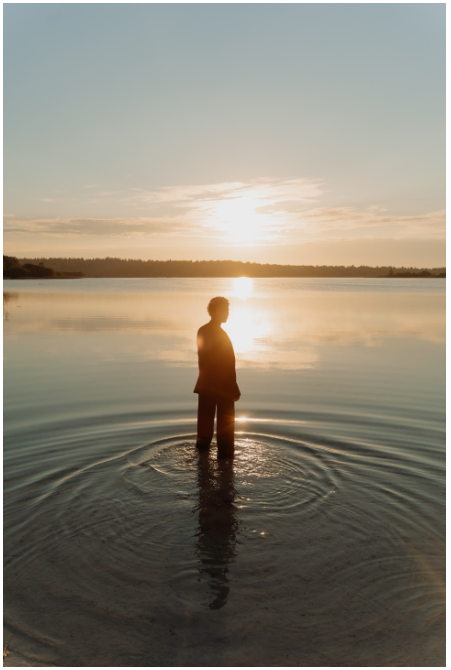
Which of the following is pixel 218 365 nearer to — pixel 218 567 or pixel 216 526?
pixel 216 526

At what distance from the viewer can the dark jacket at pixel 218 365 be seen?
9.01 m

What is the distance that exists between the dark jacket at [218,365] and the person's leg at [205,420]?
179 mm

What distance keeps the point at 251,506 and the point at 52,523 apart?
2.60 metres

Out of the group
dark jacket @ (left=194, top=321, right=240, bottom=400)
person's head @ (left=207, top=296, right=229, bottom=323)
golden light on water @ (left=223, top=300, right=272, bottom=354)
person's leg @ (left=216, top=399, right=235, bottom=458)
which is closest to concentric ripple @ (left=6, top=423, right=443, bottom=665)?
person's leg @ (left=216, top=399, right=235, bottom=458)

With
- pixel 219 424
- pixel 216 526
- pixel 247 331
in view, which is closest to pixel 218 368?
pixel 219 424

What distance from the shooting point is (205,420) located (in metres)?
9.23

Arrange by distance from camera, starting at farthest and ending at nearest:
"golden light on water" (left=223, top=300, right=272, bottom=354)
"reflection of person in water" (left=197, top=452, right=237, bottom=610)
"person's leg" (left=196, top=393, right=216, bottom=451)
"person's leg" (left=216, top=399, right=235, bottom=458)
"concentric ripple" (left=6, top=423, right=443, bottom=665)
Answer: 1. "golden light on water" (left=223, top=300, right=272, bottom=354)
2. "person's leg" (left=196, top=393, right=216, bottom=451)
3. "person's leg" (left=216, top=399, right=235, bottom=458)
4. "reflection of person in water" (left=197, top=452, right=237, bottom=610)
5. "concentric ripple" (left=6, top=423, right=443, bottom=665)

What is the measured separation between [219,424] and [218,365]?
102 centimetres

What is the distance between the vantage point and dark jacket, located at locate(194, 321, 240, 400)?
9.01 metres

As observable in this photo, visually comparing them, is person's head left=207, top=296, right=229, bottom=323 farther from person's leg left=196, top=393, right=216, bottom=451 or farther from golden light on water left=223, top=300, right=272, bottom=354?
golden light on water left=223, top=300, right=272, bottom=354

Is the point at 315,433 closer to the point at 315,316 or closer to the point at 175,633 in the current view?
the point at 175,633

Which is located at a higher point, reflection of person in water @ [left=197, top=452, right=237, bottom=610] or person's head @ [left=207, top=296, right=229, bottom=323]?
person's head @ [left=207, top=296, right=229, bottom=323]

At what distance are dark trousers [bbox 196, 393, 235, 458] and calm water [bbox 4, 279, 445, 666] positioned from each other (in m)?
0.27

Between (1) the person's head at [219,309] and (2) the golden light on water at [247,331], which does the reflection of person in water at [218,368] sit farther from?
(2) the golden light on water at [247,331]
